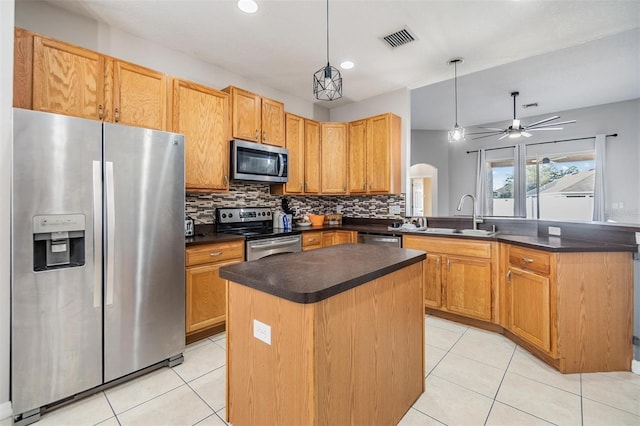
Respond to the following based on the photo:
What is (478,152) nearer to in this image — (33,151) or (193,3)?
(193,3)

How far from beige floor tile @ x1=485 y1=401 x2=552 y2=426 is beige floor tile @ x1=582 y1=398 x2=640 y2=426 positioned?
264 mm

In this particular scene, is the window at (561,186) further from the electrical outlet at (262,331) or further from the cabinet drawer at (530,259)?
the electrical outlet at (262,331)

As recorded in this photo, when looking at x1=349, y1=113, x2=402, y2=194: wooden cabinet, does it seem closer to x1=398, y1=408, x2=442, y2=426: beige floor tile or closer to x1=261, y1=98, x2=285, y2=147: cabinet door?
x1=261, y1=98, x2=285, y2=147: cabinet door

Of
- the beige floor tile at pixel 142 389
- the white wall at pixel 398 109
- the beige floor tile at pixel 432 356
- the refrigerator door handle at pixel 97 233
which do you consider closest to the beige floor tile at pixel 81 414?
the beige floor tile at pixel 142 389

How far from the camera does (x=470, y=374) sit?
6.89 ft

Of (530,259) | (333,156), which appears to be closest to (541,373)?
(530,259)

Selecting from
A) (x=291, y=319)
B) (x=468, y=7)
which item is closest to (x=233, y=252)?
(x=291, y=319)

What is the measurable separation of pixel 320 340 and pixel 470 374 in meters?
1.61

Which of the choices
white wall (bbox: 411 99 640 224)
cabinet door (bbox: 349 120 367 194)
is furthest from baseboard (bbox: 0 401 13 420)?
white wall (bbox: 411 99 640 224)

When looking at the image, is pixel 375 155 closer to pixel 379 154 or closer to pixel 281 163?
pixel 379 154

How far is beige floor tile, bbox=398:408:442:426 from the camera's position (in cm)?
161

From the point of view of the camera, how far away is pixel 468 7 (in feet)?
7.62

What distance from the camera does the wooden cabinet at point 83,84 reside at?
1.94m

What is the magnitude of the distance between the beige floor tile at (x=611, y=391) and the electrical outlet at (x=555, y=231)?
112cm
